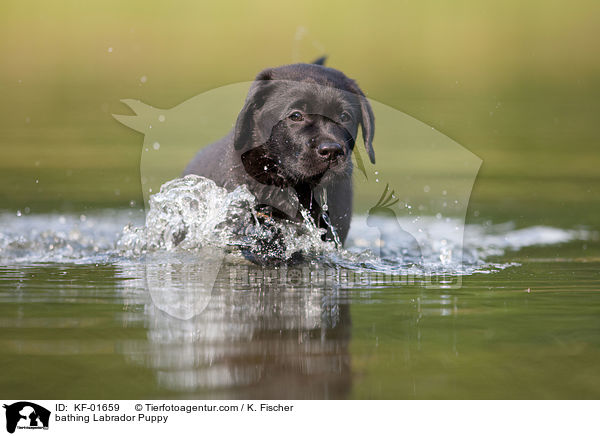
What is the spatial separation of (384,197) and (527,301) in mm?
3702

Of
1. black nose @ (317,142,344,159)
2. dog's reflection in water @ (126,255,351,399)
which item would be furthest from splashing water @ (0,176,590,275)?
black nose @ (317,142,344,159)

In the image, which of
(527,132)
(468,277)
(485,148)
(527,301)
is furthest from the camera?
(527,132)

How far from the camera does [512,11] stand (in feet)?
63.1

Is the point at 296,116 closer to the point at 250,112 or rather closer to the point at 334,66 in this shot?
the point at 250,112

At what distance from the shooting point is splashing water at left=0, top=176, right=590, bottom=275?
17.0 ft

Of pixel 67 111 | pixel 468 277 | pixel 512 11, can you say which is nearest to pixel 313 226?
pixel 468 277

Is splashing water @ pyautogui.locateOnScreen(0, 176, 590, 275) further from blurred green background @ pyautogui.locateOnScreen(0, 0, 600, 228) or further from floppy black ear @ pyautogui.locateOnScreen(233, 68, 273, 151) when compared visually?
blurred green background @ pyautogui.locateOnScreen(0, 0, 600, 228)

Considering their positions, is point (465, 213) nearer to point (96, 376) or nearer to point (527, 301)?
point (527, 301)

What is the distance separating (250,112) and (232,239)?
0.77m

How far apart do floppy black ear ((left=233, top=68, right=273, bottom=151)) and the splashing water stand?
0.96ft

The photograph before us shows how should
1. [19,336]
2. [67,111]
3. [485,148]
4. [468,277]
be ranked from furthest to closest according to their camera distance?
[67,111] → [485,148] → [468,277] → [19,336]
